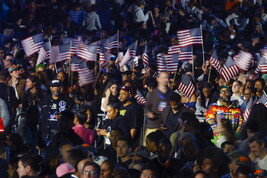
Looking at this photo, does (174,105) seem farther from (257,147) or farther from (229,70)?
(229,70)

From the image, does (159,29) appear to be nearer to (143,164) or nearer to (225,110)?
(225,110)

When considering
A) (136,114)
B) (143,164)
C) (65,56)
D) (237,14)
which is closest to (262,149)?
(143,164)

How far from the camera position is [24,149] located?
12016mm

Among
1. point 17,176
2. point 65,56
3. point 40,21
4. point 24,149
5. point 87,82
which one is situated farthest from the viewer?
point 40,21

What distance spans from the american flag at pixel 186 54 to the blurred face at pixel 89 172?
36.6 feet

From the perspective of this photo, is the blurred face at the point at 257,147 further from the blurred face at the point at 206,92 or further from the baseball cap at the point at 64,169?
the blurred face at the point at 206,92

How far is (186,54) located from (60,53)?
10.3 ft

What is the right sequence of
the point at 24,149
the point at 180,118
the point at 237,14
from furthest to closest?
the point at 237,14
the point at 180,118
the point at 24,149

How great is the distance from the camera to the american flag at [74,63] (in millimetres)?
20422

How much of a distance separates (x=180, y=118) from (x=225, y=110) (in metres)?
1.36

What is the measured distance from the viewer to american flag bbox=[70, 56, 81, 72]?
20422 millimetres

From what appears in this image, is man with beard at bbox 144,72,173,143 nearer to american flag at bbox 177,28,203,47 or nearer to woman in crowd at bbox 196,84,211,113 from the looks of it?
woman in crowd at bbox 196,84,211,113

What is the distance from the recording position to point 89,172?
1035cm

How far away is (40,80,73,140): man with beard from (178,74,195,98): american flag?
3.29 meters
